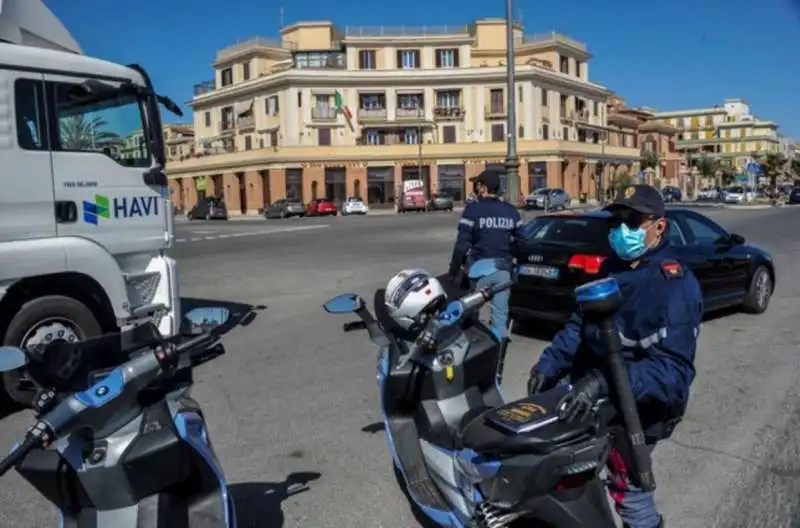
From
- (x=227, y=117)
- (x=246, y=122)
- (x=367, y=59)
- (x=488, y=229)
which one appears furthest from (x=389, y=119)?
(x=488, y=229)

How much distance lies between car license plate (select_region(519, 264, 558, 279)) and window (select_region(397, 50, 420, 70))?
72.4 m

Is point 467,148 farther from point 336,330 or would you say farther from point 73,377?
point 73,377

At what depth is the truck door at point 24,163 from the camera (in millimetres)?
6051

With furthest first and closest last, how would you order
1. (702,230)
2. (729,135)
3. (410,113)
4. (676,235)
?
(729,135), (410,113), (702,230), (676,235)

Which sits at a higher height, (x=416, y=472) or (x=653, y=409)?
(x=653, y=409)

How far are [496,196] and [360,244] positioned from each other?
1614cm

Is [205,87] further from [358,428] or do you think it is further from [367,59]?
[358,428]

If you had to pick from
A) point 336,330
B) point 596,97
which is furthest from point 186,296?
point 596,97

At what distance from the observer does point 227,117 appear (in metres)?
82.7

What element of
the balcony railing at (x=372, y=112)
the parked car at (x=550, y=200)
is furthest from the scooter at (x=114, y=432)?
the balcony railing at (x=372, y=112)

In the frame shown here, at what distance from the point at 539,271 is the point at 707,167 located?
10869 centimetres

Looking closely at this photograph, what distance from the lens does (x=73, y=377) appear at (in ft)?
8.78

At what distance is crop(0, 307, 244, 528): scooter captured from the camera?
2568 millimetres

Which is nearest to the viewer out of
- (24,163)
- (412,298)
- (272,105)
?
(412,298)
